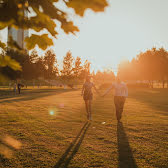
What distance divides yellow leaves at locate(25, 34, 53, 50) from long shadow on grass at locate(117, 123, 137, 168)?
3145 millimetres

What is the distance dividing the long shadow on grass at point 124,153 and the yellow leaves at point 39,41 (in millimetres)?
3145

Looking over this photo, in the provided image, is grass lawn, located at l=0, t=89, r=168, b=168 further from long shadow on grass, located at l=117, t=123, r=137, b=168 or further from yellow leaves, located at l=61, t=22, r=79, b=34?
yellow leaves, located at l=61, t=22, r=79, b=34

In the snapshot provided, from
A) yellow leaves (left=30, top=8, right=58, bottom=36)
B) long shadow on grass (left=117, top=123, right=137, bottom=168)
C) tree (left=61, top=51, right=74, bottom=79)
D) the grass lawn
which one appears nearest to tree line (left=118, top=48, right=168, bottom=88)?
tree (left=61, top=51, right=74, bottom=79)

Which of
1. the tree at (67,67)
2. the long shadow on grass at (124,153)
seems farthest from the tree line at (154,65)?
the long shadow on grass at (124,153)

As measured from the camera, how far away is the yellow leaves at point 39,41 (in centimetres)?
181

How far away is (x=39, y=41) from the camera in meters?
1.86

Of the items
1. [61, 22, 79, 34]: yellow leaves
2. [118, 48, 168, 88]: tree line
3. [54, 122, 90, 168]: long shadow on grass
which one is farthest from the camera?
[118, 48, 168, 88]: tree line

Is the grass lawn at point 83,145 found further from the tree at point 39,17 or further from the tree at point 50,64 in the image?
the tree at point 50,64

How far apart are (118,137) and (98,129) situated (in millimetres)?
1138

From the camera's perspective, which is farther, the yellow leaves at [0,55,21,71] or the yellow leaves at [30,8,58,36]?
the yellow leaves at [30,8,58,36]

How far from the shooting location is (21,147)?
471 centimetres

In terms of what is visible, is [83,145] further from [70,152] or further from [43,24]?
[43,24]

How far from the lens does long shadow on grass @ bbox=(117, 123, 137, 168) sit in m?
3.74

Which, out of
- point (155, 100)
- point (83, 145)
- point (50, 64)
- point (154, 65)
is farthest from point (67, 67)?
point (83, 145)
